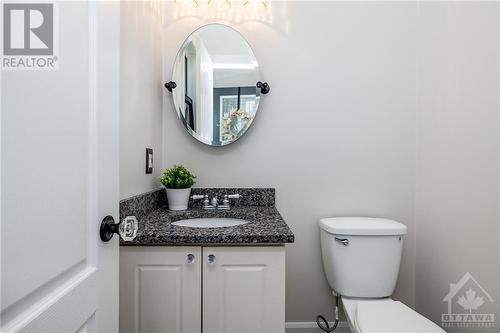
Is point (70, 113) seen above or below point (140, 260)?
above

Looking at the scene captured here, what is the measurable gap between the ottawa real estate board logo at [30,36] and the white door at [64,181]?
0.01 metres

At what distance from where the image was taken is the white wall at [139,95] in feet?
3.95

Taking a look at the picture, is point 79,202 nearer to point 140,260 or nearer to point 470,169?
point 140,260

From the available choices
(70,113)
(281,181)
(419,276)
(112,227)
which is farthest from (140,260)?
(419,276)

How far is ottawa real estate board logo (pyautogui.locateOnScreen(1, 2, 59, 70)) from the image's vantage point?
1.42 feet

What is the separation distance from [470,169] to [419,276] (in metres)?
0.72

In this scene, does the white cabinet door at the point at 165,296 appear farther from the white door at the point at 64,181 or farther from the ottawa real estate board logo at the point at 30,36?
the ottawa real estate board logo at the point at 30,36

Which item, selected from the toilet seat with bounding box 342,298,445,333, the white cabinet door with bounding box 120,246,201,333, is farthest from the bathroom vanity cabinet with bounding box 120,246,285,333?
the toilet seat with bounding box 342,298,445,333

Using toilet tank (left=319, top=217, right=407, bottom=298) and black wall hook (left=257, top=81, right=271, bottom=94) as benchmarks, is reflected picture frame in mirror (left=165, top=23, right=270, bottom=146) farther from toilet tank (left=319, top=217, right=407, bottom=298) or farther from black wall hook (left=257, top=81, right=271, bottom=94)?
toilet tank (left=319, top=217, right=407, bottom=298)

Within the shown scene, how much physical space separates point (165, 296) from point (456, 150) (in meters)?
1.40

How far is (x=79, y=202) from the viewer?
0.59 m

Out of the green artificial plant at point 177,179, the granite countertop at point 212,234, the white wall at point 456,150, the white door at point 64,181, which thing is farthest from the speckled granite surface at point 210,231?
the white wall at point 456,150

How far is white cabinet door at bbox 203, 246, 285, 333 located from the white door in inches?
13.2

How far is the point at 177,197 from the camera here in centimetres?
150
